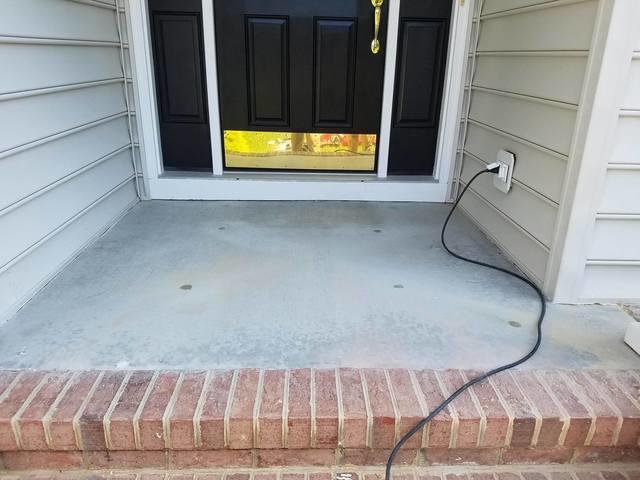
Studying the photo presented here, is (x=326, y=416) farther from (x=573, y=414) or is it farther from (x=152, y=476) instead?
(x=573, y=414)

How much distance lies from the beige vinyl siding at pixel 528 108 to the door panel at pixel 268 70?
1.01 m

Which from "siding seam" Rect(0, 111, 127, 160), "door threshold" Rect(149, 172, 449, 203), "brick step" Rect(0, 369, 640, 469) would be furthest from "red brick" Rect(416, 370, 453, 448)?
"door threshold" Rect(149, 172, 449, 203)

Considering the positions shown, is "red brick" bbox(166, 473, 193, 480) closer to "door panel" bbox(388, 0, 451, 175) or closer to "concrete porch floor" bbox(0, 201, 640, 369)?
"concrete porch floor" bbox(0, 201, 640, 369)

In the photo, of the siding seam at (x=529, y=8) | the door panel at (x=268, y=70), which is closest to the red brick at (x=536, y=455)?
the siding seam at (x=529, y=8)

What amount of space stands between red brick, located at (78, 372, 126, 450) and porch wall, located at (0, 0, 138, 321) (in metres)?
0.57

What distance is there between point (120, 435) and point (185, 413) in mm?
166

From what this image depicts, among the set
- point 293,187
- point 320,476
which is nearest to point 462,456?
point 320,476

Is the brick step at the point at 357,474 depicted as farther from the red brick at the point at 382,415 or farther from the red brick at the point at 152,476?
the red brick at the point at 382,415

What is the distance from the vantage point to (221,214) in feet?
8.34

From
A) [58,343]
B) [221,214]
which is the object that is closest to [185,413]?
[58,343]

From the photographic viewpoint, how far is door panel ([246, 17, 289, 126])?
2543 millimetres

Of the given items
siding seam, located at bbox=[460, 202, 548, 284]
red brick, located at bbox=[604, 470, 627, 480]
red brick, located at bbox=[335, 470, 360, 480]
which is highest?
siding seam, located at bbox=[460, 202, 548, 284]

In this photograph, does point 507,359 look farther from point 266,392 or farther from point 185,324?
point 185,324

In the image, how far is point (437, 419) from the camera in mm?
1191
